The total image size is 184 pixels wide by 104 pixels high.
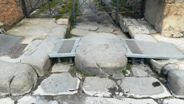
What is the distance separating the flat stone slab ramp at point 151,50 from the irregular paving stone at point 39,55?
1176 millimetres

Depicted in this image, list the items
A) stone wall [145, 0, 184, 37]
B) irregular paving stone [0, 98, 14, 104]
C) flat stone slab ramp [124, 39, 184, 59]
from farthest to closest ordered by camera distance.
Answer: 1. stone wall [145, 0, 184, 37]
2. flat stone slab ramp [124, 39, 184, 59]
3. irregular paving stone [0, 98, 14, 104]

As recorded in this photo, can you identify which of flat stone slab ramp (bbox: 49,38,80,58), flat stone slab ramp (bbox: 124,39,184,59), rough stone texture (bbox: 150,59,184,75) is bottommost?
rough stone texture (bbox: 150,59,184,75)

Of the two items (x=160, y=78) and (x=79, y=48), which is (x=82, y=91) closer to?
(x=79, y=48)

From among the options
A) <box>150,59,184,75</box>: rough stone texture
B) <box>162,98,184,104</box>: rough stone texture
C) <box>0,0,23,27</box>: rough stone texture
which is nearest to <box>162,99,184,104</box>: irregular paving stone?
<box>162,98,184,104</box>: rough stone texture

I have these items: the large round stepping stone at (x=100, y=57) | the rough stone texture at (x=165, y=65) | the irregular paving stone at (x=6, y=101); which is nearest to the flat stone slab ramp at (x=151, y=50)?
the rough stone texture at (x=165, y=65)

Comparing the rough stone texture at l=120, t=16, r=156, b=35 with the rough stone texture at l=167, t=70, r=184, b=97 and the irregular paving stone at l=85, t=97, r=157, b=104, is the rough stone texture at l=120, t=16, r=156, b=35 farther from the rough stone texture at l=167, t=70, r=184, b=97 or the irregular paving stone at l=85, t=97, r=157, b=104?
the irregular paving stone at l=85, t=97, r=157, b=104

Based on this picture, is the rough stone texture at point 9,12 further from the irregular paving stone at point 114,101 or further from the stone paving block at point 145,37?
the irregular paving stone at point 114,101

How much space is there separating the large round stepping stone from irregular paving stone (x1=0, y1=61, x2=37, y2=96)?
70cm

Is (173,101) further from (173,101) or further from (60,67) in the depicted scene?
(60,67)

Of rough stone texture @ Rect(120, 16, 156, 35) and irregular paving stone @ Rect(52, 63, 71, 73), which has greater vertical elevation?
rough stone texture @ Rect(120, 16, 156, 35)

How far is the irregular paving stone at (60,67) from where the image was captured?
11.0ft

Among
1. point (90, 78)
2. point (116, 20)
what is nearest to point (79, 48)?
point (90, 78)

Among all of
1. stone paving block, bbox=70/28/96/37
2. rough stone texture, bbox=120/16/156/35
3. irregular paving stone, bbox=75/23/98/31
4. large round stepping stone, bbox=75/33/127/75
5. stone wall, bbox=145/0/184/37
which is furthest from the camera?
irregular paving stone, bbox=75/23/98/31

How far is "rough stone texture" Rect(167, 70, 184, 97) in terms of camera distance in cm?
284
